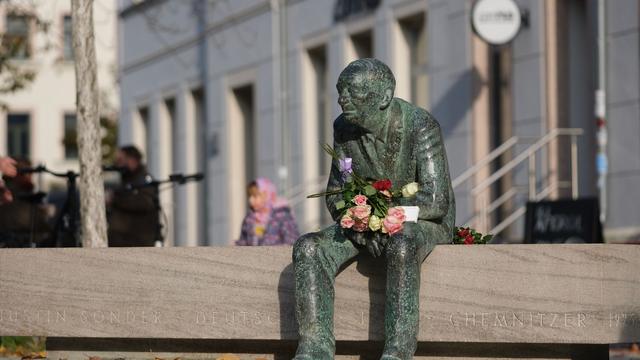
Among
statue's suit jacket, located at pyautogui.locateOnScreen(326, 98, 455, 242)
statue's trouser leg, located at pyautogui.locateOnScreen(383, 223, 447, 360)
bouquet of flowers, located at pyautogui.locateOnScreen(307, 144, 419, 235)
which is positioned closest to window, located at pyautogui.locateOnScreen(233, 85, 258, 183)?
statue's suit jacket, located at pyautogui.locateOnScreen(326, 98, 455, 242)

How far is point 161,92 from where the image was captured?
123 feet

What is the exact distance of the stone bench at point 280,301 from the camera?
30.0ft

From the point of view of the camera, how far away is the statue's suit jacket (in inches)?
374

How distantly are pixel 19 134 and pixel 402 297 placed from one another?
203ft

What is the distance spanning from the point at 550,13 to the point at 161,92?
16829 millimetres

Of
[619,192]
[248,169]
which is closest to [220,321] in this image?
[619,192]

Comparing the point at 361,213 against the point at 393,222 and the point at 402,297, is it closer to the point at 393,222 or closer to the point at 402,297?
the point at 393,222

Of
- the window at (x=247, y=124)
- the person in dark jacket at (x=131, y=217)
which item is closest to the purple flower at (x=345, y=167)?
the person in dark jacket at (x=131, y=217)

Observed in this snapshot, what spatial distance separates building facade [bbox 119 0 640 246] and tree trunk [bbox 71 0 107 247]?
3911 millimetres

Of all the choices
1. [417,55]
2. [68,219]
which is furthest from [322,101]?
[68,219]

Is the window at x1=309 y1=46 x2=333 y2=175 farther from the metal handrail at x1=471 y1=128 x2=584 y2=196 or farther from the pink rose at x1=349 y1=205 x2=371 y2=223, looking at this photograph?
the pink rose at x1=349 y1=205 x2=371 y2=223

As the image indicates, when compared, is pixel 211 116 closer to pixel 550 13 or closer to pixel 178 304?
pixel 550 13

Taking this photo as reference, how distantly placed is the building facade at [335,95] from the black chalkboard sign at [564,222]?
1.07 meters

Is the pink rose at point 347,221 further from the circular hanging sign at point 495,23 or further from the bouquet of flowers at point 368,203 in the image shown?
the circular hanging sign at point 495,23
